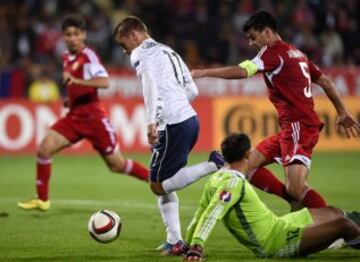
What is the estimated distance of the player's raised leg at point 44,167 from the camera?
10805 mm

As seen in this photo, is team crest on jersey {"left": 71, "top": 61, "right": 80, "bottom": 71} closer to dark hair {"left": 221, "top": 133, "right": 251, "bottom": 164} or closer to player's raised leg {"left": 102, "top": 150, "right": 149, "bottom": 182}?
player's raised leg {"left": 102, "top": 150, "right": 149, "bottom": 182}

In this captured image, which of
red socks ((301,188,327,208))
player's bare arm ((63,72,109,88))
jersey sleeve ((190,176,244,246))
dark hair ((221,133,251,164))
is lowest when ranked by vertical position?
red socks ((301,188,327,208))

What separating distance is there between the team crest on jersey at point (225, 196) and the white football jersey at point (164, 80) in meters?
1.16

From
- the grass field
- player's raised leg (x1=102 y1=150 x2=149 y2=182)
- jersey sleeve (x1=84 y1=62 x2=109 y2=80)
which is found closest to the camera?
the grass field

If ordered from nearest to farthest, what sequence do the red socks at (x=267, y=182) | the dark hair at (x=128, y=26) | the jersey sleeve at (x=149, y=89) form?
the jersey sleeve at (x=149, y=89)
the dark hair at (x=128, y=26)
the red socks at (x=267, y=182)

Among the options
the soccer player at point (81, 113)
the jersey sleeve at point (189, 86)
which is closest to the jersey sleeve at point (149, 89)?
the jersey sleeve at point (189, 86)

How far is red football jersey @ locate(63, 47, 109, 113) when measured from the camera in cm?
1123

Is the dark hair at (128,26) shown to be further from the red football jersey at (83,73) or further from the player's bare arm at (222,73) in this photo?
the red football jersey at (83,73)

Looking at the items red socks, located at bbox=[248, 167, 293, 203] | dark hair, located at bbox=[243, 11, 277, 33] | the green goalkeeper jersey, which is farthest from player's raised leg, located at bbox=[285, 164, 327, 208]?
dark hair, located at bbox=[243, 11, 277, 33]

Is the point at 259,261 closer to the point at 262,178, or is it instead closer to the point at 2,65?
the point at 262,178

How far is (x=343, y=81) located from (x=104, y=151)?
1159cm

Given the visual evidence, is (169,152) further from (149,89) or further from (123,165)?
(123,165)

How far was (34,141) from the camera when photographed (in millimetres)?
18359

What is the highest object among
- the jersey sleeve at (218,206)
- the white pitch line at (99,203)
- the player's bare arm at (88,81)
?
the player's bare arm at (88,81)
